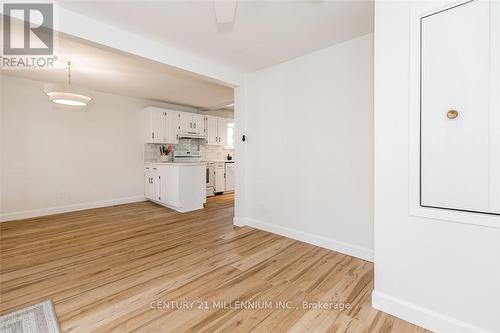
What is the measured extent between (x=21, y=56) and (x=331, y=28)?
13.3 feet

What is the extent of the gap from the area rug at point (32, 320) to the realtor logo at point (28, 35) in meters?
2.27

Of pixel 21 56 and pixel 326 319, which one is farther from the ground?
pixel 21 56

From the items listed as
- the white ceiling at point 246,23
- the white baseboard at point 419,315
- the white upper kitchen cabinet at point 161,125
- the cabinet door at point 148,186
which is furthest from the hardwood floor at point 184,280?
the white upper kitchen cabinet at point 161,125

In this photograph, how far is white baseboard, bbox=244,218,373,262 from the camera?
2452mm

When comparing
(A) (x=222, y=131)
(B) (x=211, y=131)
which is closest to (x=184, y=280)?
(B) (x=211, y=131)

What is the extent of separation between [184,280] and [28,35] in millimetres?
3229

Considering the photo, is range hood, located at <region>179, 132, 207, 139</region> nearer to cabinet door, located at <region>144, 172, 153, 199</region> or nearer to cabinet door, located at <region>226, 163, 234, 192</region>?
cabinet door, located at <region>226, 163, 234, 192</region>

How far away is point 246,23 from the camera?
2.20 metres

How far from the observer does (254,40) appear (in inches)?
99.5

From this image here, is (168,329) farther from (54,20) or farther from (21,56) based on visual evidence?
(21,56)

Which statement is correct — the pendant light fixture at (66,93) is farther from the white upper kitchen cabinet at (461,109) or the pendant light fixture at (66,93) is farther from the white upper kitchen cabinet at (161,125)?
the white upper kitchen cabinet at (461,109)

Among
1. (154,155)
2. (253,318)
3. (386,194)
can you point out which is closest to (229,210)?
(154,155)

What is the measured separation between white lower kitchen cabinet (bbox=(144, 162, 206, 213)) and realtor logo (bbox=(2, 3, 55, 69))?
248 centimetres

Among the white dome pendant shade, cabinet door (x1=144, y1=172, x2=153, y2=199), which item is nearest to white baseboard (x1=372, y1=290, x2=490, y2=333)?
the white dome pendant shade
